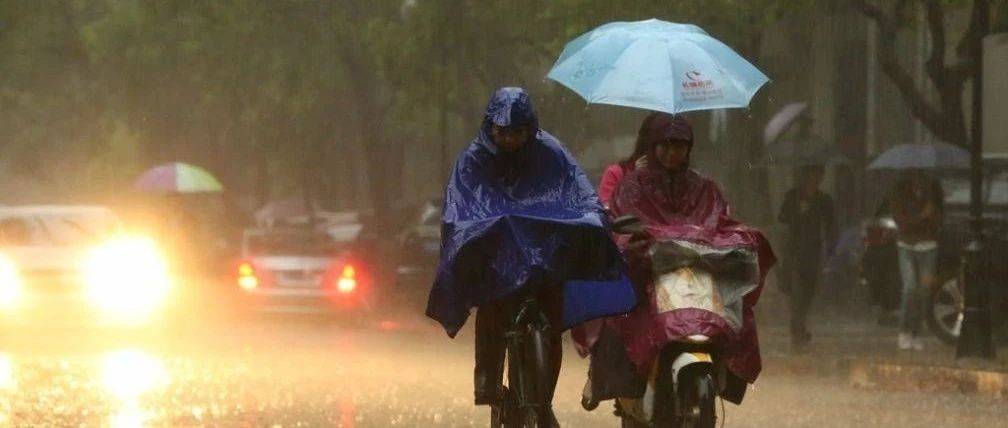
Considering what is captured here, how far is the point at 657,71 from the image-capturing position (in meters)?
10.6

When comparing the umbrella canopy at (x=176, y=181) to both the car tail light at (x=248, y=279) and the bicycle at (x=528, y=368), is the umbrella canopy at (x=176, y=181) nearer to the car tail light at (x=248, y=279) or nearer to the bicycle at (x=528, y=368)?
the car tail light at (x=248, y=279)

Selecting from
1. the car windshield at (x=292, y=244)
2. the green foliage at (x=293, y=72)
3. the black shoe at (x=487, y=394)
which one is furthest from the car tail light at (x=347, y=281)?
the black shoe at (x=487, y=394)

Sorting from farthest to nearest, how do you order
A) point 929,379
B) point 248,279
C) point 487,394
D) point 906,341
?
point 248,279 < point 906,341 < point 929,379 < point 487,394

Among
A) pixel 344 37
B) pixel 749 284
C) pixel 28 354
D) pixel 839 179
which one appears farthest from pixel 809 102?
pixel 749 284

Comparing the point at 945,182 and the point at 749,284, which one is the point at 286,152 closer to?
the point at 945,182

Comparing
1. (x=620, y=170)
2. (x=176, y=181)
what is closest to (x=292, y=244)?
(x=620, y=170)

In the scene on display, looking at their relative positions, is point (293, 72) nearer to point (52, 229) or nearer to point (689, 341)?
point (52, 229)

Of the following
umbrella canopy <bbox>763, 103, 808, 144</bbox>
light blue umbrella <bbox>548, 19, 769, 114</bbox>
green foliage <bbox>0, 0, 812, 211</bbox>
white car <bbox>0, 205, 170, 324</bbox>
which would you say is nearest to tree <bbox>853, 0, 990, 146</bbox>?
green foliage <bbox>0, 0, 812, 211</bbox>

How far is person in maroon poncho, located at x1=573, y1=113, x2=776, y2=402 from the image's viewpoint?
879 cm

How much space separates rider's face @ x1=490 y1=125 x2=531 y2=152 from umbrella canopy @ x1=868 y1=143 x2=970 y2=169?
14.6 metres

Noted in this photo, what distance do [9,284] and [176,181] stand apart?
1740cm

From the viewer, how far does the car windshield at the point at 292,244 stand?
22484 millimetres

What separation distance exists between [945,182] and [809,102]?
42.7 ft

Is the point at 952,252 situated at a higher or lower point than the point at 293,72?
lower
